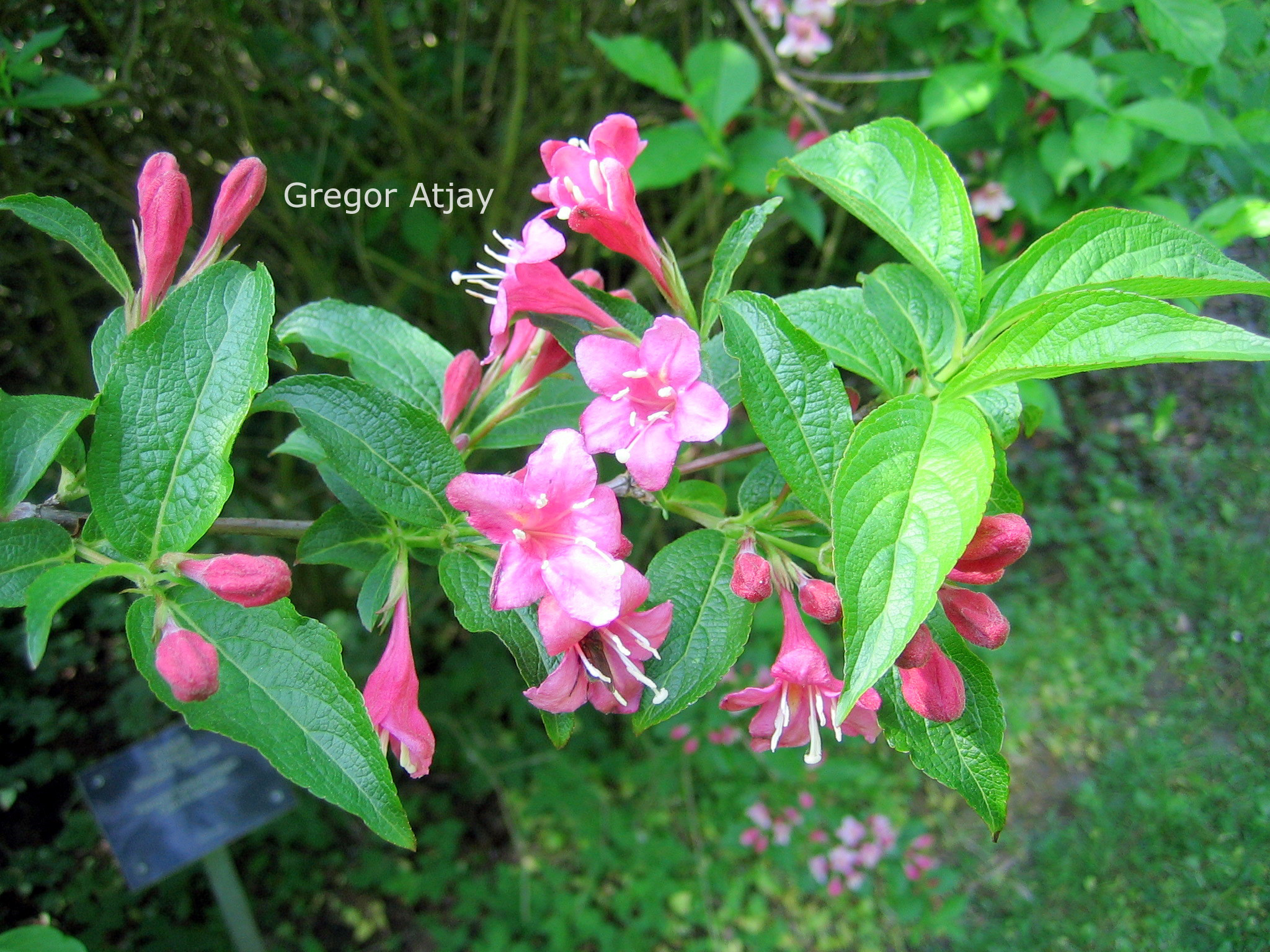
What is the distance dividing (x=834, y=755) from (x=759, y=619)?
81cm

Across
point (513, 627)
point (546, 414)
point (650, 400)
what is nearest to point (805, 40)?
point (546, 414)

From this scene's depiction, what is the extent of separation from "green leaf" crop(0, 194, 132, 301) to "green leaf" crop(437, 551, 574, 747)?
1.73 ft

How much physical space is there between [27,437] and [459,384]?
47 cm

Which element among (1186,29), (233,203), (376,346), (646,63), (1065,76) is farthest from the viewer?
(646,63)

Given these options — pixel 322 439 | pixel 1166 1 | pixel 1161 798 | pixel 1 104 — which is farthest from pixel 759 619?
pixel 1 104

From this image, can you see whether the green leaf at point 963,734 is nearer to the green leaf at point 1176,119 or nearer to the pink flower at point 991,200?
the green leaf at point 1176,119

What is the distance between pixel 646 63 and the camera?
2240 mm

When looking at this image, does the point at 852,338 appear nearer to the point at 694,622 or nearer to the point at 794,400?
the point at 794,400

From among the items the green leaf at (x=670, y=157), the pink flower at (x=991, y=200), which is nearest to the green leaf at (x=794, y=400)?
the green leaf at (x=670, y=157)

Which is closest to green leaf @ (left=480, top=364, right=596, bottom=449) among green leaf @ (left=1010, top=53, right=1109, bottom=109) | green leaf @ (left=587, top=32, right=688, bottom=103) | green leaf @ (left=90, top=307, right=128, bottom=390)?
green leaf @ (left=90, top=307, right=128, bottom=390)

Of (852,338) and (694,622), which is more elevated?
(852,338)

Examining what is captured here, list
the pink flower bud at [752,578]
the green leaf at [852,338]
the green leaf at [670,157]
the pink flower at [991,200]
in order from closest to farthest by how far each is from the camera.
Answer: the pink flower bud at [752,578] < the green leaf at [852,338] < the green leaf at [670,157] < the pink flower at [991,200]

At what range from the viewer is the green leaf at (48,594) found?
0.72m

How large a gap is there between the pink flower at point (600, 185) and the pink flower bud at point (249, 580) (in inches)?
19.5
